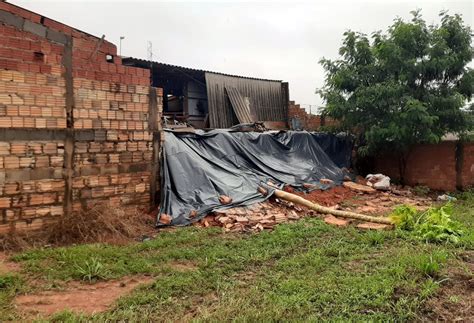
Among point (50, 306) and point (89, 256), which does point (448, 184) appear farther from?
point (50, 306)

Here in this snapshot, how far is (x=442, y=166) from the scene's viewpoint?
10.5 m

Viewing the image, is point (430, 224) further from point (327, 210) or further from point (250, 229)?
point (250, 229)

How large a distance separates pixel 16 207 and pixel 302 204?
15.9ft

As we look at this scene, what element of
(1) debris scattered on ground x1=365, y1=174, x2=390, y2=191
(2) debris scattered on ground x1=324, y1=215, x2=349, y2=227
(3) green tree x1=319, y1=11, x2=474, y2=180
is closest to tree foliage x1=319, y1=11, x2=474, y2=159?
(3) green tree x1=319, y1=11, x2=474, y2=180

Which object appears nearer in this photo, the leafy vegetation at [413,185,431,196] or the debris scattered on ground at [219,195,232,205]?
the debris scattered on ground at [219,195,232,205]

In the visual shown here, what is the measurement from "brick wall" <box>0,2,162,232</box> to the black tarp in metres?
0.52

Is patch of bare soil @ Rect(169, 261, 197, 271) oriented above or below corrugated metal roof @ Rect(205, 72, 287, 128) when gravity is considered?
below

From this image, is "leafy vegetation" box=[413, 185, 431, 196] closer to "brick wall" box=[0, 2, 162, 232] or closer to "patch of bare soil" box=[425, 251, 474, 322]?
"patch of bare soil" box=[425, 251, 474, 322]

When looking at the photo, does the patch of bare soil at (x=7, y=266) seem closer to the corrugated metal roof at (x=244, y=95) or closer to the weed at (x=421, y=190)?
the corrugated metal roof at (x=244, y=95)

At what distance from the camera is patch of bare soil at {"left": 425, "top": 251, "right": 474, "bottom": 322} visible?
2.93 m

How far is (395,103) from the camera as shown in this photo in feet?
31.8

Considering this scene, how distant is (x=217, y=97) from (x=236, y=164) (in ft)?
16.2

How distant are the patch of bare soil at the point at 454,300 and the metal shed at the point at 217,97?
9.44 metres

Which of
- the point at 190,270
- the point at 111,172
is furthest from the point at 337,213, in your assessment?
the point at 111,172
